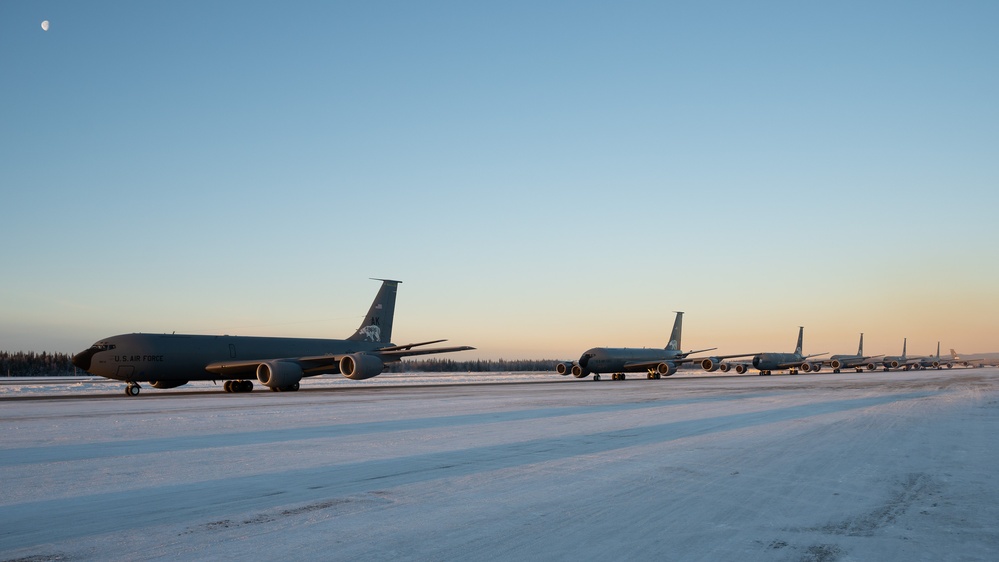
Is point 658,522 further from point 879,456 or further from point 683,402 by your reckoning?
point 683,402

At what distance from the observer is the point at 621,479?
9.08m

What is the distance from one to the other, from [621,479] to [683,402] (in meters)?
17.1

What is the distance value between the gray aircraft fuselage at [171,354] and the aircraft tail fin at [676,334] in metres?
46.4

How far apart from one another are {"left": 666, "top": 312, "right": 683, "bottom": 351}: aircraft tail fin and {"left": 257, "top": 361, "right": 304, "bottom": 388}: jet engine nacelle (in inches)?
1946

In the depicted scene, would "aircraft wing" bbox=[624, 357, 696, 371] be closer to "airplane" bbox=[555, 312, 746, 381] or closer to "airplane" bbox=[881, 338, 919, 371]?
"airplane" bbox=[555, 312, 746, 381]

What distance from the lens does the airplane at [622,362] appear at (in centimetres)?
6081

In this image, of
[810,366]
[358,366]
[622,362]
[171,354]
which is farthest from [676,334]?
[171,354]

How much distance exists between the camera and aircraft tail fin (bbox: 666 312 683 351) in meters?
76.1

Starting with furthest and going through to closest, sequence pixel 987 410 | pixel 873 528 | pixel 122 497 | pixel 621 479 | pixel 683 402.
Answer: pixel 683 402
pixel 987 410
pixel 621 479
pixel 122 497
pixel 873 528

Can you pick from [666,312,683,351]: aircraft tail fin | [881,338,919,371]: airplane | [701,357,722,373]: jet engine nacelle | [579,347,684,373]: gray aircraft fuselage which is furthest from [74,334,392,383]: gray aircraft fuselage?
[881,338,919,371]: airplane

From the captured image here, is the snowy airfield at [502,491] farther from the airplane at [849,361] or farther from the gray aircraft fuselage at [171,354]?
the airplane at [849,361]

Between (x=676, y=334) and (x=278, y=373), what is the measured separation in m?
51.9

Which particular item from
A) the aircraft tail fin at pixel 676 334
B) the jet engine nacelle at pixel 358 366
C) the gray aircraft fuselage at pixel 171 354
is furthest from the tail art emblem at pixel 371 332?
the aircraft tail fin at pixel 676 334

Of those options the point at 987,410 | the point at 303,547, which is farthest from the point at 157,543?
the point at 987,410
